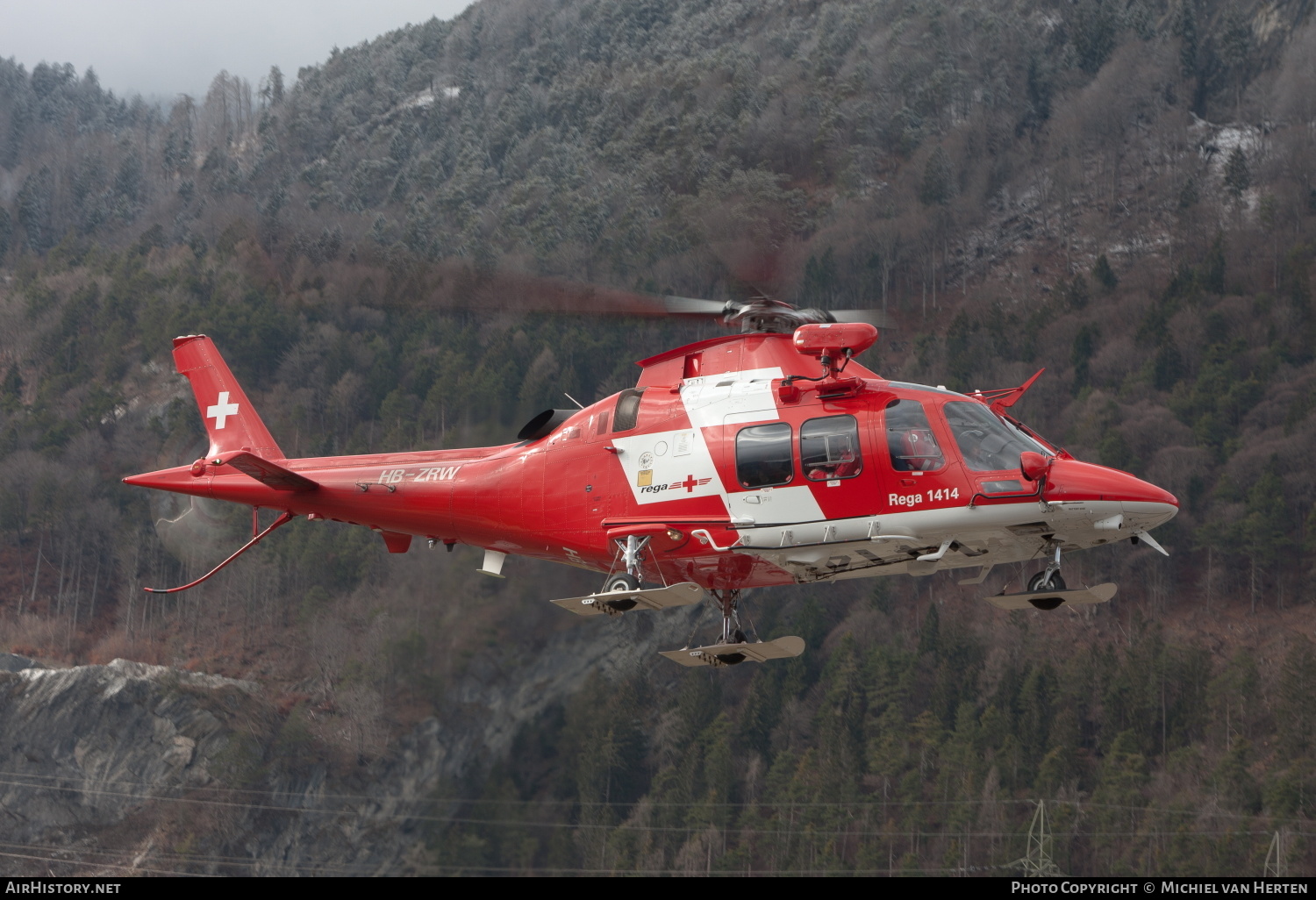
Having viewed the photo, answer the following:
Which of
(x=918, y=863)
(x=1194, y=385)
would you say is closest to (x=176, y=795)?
(x=918, y=863)

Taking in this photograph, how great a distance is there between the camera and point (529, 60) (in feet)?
400

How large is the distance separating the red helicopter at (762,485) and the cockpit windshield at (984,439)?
0.02 m

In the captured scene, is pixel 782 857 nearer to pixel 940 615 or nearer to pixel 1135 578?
pixel 940 615

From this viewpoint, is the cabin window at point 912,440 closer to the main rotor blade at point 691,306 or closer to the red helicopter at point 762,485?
the red helicopter at point 762,485

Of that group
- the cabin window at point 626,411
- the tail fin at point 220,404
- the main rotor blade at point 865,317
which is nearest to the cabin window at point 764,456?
the cabin window at point 626,411

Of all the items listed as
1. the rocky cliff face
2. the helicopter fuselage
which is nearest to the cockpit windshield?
the helicopter fuselage

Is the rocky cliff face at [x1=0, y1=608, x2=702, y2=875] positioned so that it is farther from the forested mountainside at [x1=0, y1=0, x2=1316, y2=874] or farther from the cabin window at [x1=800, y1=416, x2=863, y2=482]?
the cabin window at [x1=800, y1=416, x2=863, y2=482]

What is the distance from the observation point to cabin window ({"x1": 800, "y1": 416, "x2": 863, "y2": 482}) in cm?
1666

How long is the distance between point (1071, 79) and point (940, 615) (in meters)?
50.9

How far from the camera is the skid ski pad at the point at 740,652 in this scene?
57.2 feet

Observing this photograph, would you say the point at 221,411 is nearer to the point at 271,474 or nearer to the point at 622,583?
the point at 271,474

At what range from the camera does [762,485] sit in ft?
55.8

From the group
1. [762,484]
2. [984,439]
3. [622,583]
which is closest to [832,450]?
[762,484]

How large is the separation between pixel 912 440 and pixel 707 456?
7.65ft
